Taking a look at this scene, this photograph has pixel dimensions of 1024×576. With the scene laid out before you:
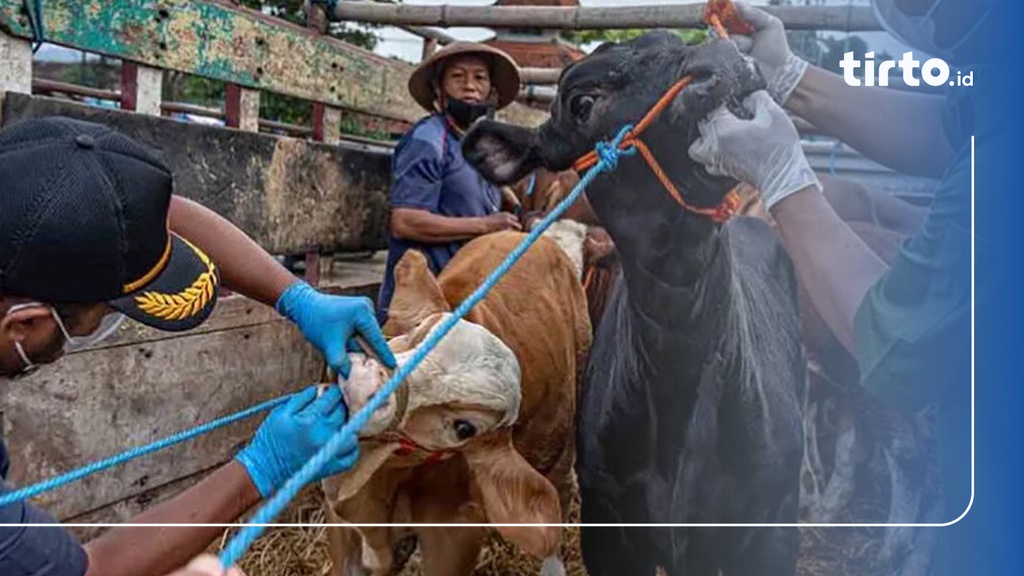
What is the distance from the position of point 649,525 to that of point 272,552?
2.91 feet

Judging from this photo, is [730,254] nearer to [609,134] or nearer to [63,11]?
[609,134]

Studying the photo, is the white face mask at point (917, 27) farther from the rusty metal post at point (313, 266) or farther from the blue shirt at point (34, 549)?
the blue shirt at point (34, 549)

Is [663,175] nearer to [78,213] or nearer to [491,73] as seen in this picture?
[491,73]

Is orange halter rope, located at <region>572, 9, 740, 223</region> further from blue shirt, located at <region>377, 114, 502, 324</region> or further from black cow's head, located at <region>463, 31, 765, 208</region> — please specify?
blue shirt, located at <region>377, 114, 502, 324</region>

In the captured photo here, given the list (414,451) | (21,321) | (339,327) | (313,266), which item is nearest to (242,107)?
(313,266)

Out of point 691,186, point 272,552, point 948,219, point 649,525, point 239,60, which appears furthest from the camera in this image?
point 272,552

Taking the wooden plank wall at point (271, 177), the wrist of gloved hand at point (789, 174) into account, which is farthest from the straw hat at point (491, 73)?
the wrist of gloved hand at point (789, 174)

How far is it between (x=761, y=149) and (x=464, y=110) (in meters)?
0.78

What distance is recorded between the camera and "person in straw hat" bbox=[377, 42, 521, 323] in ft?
6.97

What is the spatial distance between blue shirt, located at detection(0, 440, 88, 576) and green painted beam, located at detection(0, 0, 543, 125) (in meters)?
0.97

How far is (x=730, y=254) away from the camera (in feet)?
6.29

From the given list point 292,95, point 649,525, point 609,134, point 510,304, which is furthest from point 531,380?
Result: point 292,95

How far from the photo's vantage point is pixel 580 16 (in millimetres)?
1911

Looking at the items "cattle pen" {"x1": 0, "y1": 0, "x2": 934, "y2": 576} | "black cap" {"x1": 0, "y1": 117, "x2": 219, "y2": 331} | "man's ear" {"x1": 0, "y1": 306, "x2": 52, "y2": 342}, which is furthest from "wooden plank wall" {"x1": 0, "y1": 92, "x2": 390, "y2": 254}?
"man's ear" {"x1": 0, "y1": 306, "x2": 52, "y2": 342}
